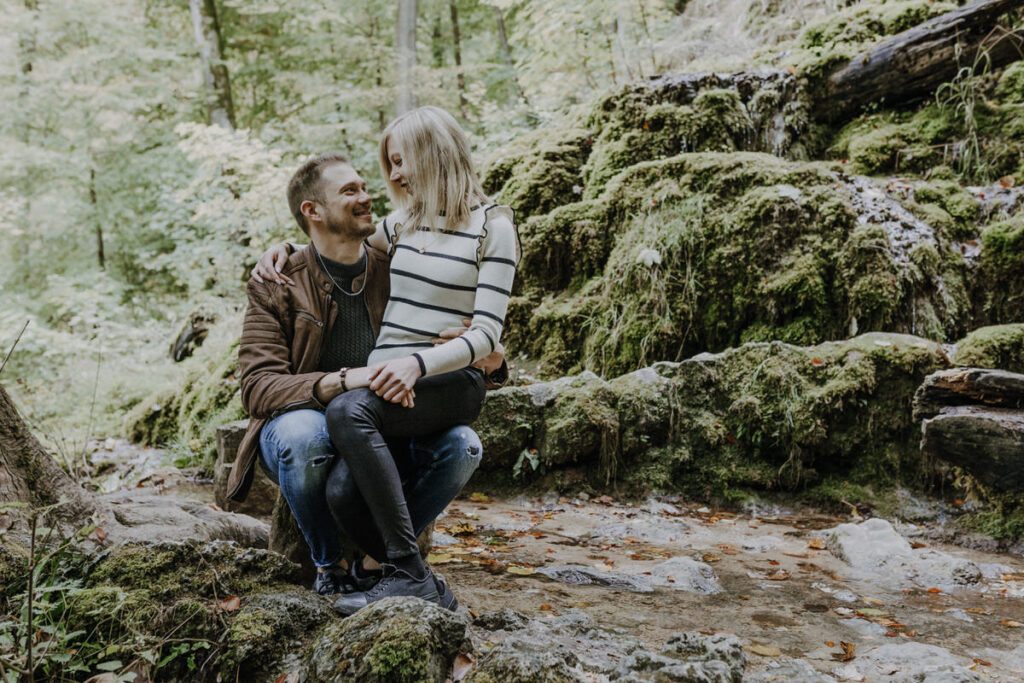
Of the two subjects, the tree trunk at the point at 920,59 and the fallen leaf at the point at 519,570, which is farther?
the tree trunk at the point at 920,59

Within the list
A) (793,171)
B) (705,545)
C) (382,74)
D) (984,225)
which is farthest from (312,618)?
(382,74)

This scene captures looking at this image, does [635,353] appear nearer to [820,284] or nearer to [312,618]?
[820,284]

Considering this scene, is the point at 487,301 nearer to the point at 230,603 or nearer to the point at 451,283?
the point at 451,283

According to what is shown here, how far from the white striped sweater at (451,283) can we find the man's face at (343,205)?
0.19 m

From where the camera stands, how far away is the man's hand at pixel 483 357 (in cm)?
253

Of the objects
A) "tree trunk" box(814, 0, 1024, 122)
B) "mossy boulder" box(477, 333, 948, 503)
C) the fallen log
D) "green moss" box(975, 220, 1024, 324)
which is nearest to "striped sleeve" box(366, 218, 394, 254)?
"mossy boulder" box(477, 333, 948, 503)

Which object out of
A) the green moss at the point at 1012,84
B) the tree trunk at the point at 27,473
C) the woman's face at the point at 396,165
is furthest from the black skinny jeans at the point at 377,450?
the green moss at the point at 1012,84

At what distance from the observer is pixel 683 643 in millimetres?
2375

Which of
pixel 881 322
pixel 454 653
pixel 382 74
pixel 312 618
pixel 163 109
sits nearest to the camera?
pixel 454 653

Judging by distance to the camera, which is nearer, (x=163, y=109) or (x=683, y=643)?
(x=683, y=643)

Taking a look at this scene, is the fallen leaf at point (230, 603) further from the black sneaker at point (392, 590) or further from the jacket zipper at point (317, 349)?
the jacket zipper at point (317, 349)

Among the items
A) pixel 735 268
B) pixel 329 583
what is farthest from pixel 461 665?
pixel 735 268

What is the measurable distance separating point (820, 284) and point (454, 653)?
15.5ft

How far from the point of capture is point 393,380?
2336 mm
